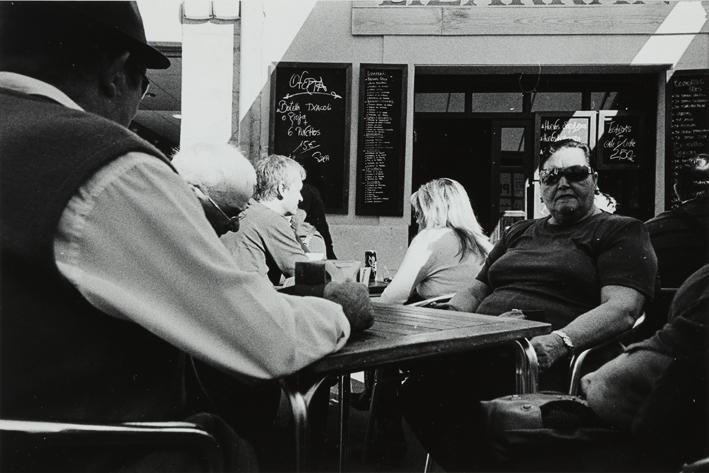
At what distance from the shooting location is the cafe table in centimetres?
131

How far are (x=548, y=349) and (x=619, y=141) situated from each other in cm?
530

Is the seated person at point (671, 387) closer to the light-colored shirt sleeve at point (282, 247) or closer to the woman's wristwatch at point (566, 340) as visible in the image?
the woman's wristwatch at point (566, 340)

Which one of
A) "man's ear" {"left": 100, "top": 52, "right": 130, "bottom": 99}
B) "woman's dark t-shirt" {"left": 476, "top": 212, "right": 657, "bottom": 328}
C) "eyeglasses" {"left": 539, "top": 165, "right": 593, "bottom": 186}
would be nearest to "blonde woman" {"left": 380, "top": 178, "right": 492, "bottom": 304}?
"woman's dark t-shirt" {"left": 476, "top": 212, "right": 657, "bottom": 328}

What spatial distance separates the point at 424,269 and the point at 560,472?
2214 millimetres

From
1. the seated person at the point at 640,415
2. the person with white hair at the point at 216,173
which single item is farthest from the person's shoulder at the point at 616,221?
the person with white hair at the point at 216,173

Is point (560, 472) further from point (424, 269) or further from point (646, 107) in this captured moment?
point (646, 107)

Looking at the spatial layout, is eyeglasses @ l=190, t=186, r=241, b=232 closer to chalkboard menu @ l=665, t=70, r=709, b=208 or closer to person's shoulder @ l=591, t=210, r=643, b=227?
person's shoulder @ l=591, t=210, r=643, b=227

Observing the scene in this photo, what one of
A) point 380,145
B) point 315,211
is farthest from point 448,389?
point 380,145

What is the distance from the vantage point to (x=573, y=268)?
2.58m

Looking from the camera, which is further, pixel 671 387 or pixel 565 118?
pixel 565 118

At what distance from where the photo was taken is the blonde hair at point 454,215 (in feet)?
12.0

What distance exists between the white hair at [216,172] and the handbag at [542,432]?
1138 mm

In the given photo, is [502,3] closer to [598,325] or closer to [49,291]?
[598,325]

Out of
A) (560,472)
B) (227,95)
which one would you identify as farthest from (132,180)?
(227,95)
